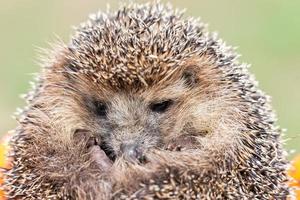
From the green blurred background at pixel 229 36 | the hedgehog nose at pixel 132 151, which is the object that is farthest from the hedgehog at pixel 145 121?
the green blurred background at pixel 229 36

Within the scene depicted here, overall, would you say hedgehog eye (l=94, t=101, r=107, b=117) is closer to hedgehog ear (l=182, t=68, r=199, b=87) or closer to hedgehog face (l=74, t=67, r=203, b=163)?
hedgehog face (l=74, t=67, r=203, b=163)

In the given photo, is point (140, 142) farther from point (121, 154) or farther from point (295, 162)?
point (295, 162)

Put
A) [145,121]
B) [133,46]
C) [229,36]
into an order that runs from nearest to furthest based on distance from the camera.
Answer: [133,46] → [145,121] → [229,36]

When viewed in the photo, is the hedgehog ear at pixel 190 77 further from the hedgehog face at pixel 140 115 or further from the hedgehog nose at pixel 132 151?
the hedgehog nose at pixel 132 151

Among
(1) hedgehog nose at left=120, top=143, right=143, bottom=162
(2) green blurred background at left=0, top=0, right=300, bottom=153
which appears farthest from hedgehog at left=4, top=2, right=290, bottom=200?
(2) green blurred background at left=0, top=0, right=300, bottom=153

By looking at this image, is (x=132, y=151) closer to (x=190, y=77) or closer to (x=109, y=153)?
(x=109, y=153)

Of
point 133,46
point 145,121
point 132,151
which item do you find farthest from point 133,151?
point 133,46
